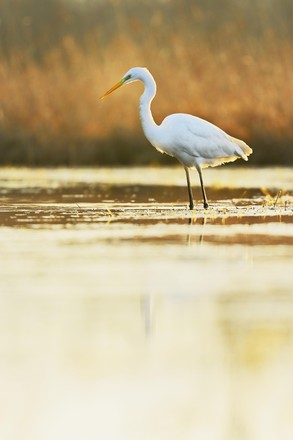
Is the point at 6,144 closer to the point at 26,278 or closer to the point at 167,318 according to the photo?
the point at 26,278

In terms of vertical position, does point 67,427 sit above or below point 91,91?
below

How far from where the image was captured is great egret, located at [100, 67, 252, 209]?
12773mm

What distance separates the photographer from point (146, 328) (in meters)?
5.86

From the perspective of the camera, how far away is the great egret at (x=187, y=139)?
12773 mm

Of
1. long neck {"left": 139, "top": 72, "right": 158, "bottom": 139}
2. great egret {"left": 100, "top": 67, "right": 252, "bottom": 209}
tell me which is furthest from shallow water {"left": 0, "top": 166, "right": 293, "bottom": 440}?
long neck {"left": 139, "top": 72, "right": 158, "bottom": 139}

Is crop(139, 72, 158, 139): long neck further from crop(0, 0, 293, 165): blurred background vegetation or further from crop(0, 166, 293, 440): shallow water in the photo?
crop(0, 0, 293, 165): blurred background vegetation

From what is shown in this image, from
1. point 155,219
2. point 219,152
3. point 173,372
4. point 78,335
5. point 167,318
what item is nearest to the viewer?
point 173,372

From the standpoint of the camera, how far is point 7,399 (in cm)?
462

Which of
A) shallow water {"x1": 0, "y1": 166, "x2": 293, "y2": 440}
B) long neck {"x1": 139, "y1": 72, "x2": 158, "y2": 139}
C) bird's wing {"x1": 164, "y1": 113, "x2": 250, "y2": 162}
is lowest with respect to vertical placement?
shallow water {"x1": 0, "y1": 166, "x2": 293, "y2": 440}

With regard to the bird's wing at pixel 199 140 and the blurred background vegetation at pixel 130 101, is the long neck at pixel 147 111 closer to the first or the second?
the bird's wing at pixel 199 140

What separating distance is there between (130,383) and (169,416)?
0.41 metres

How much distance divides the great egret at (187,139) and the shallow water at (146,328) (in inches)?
60.1

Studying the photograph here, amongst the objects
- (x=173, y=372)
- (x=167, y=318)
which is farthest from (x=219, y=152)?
(x=173, y=372)

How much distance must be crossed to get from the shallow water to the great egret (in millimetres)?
1527
